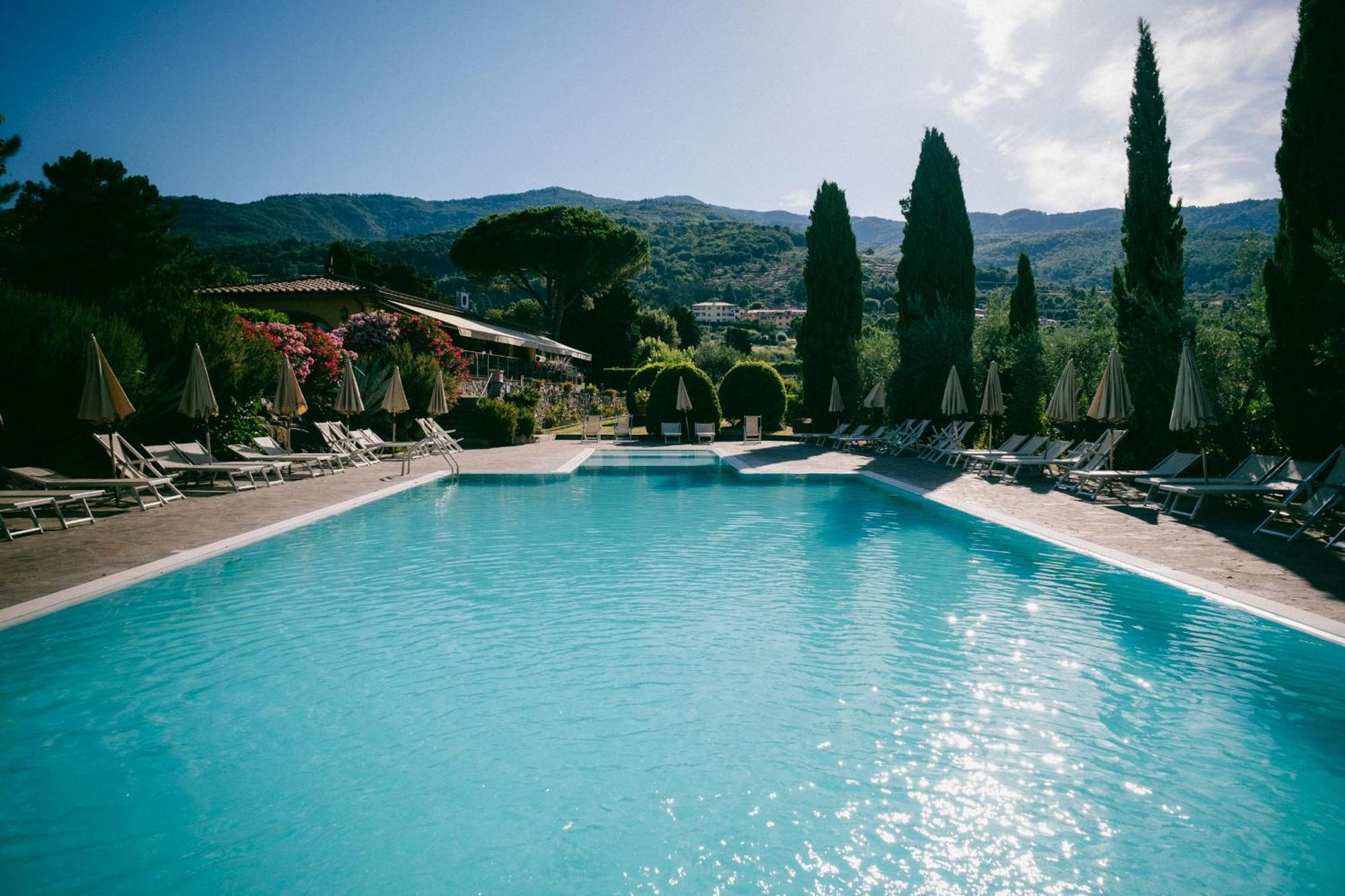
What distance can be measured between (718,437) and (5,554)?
2197cm

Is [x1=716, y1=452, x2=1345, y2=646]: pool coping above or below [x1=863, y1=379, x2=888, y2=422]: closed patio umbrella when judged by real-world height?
below

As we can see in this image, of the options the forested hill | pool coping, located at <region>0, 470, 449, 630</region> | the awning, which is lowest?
pool coping, located at <region>0, 470, 449, 630</region>

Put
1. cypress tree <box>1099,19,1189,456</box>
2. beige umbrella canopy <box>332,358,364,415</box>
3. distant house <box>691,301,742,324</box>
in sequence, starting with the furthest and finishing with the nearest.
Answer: distant house <box>691,301,742,324</box>
beige umbrella canopy <box>332,358,364,415</box>
cypress tree <box>1099,19,1189,456</box>

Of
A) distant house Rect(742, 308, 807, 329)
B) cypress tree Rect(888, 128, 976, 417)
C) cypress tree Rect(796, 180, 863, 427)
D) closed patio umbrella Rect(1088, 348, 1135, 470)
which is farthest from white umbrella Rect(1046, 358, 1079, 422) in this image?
distant house Rect(742, 308, 807, 329)

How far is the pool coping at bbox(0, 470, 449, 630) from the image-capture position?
5863 millimetres

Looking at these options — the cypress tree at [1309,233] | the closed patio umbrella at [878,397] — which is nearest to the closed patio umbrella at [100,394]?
the cypress tree at [1309,233]

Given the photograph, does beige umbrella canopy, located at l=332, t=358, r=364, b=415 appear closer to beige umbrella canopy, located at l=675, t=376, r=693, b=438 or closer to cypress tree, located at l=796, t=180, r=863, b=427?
beige umbrella canopy, located at l=675, t=376, r=693, b=438

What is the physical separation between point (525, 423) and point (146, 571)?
59.8 ft

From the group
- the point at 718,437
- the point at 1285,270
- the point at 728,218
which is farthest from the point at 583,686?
the point at 728,218

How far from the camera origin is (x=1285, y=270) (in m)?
10.1

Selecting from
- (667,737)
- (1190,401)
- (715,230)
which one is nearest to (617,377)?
(1190,401)

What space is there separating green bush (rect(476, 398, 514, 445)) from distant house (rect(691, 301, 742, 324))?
8158 cm

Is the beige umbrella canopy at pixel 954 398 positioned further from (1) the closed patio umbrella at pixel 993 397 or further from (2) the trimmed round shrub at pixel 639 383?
(2) the trimmed round shrub at pixel 639 383

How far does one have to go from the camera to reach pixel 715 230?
409ft
